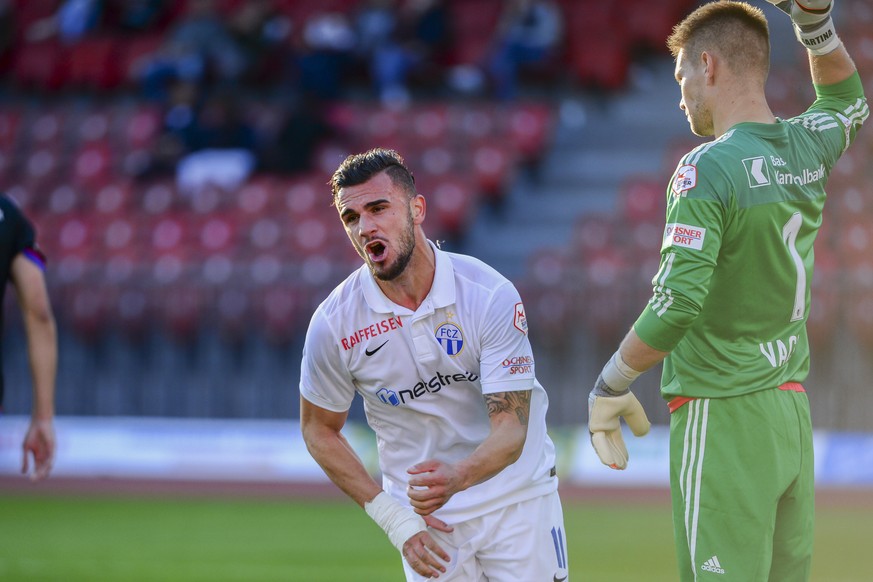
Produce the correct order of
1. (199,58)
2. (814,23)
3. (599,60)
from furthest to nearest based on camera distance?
(199,58) → (599,60) → (814,23)

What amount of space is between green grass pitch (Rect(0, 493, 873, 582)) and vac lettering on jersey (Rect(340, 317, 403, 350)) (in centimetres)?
387

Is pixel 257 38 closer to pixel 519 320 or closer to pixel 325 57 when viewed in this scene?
pixel 325 57

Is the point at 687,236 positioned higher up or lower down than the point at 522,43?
lower down

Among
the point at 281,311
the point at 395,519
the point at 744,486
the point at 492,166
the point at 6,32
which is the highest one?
the point at 6,32

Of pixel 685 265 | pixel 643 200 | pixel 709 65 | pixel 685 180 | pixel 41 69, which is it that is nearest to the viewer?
pixel 685 265

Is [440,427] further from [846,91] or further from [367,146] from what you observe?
[367,146]

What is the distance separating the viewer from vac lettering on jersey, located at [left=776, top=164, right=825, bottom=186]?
13.9 ft

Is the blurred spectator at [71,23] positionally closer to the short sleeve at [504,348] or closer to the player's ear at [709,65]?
the short sleeve at [504,348]

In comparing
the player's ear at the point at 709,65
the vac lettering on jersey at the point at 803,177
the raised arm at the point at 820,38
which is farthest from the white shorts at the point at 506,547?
the raised arm at the point at 820,38

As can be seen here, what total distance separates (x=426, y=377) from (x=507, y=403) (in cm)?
34

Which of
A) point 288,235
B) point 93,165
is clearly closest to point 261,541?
point 288,235

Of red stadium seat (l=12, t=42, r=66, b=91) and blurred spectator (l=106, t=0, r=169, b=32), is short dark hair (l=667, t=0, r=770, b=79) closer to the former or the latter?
blurred spectator (l=106, t=0, r=169, b=32)

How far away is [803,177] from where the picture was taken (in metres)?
4.32

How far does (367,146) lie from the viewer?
1689 centimetres
